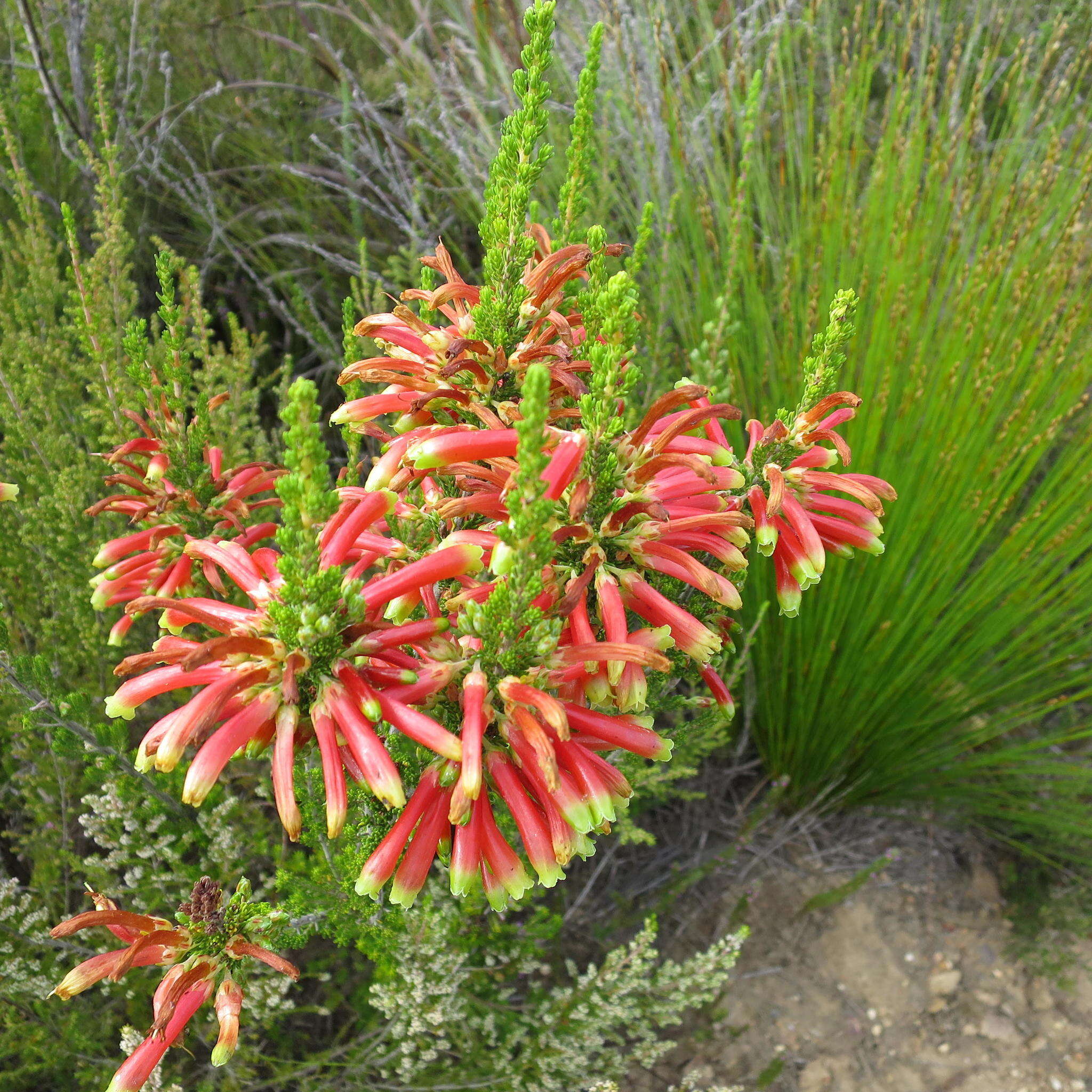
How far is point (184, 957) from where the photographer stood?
0.80 m

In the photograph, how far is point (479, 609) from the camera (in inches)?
26.0

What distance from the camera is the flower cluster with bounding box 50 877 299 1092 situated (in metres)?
0.77

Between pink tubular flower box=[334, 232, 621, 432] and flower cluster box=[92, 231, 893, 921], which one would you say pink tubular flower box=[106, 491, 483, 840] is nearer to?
flower cluster box=[92, 231, 893, 921]

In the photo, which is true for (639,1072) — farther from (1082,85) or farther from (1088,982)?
(1082,85)

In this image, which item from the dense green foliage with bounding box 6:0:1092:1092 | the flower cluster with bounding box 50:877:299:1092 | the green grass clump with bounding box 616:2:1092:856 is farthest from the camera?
the green grass clump with bounding box 616:2:1092:856

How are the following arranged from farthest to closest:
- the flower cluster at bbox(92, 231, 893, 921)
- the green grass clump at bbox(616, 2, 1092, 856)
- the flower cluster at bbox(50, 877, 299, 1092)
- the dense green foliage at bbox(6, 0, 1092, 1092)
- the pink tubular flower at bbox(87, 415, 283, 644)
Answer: the green grass clump at bbox(616, 2, 1092, 856), the dense green foliage at bbox(6, 0, 1092, 1092), the pink tubular flower at bbox(87, 415, 283, 644), the flower cluster at bbox(50, 877, 299, 1092), the flower cluster at bbox(92, 231, 893, 921)

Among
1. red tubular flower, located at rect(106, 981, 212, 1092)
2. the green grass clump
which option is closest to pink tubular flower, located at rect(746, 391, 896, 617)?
the green grass clump

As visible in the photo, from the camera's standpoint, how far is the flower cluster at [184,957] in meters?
0.77

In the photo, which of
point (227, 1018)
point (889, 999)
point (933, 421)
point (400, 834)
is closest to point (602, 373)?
point (400, 834)

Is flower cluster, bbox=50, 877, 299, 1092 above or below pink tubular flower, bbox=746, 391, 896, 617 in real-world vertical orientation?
below

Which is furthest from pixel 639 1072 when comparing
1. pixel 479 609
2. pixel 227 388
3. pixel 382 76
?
pixel 382 76

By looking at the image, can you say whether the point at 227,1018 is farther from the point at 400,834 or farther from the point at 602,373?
the point at 602,373

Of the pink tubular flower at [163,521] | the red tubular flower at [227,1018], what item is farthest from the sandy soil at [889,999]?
the pink tubular flower at [163,521]

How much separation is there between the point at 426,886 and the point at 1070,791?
159 cm
